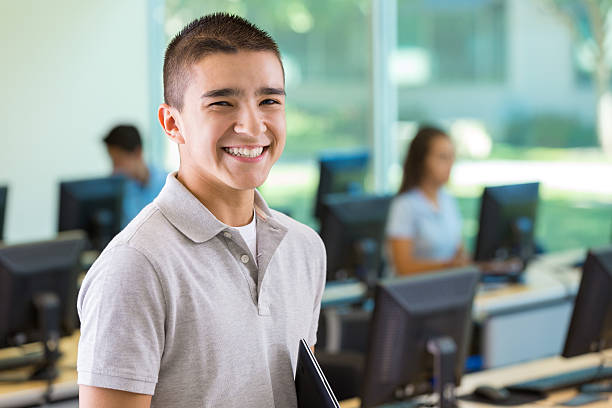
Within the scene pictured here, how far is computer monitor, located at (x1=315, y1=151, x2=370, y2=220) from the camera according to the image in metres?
4.97

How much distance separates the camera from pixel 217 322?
3.91ft

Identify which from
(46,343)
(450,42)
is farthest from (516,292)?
(450,42)

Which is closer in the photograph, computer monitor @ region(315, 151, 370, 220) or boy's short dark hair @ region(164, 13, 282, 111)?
boy's short dark hair @ region(164, 13, 282, 111)

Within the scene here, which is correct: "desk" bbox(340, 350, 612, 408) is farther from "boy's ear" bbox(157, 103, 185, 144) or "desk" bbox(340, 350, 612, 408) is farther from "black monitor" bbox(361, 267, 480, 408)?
"boy's ear" bbox(157, 103, 185, 144)

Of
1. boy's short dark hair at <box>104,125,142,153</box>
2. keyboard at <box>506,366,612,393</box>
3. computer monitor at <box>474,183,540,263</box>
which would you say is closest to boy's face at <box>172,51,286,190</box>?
keyboard at <box>506,366,612,393</box>

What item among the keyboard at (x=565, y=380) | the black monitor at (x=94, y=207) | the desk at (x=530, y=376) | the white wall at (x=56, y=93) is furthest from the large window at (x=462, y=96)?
the keyboard at (x=565, y=380)

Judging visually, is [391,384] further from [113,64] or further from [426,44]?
[113,64]

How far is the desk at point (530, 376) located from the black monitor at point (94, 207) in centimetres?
184

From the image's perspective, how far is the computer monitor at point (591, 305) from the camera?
2662 mm

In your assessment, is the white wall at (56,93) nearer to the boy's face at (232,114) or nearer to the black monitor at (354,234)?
the black monitor at (354,234)

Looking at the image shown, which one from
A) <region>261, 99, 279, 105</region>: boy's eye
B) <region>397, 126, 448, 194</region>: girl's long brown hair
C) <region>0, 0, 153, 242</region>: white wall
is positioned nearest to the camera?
<region>261, 99, 279, 105</region>: boy's eye

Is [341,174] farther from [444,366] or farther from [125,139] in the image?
[444,366]

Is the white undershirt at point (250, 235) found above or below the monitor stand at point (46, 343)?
above

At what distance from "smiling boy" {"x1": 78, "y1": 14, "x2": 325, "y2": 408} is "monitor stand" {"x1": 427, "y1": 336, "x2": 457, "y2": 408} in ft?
3.41
